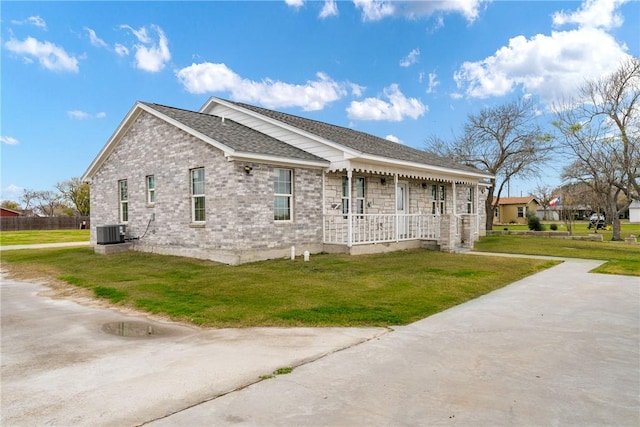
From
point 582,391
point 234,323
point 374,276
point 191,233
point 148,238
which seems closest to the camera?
point 582,391

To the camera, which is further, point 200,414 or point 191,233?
point 191,233

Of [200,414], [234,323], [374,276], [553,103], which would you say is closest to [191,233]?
[374,276]

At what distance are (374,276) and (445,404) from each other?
6.38 m

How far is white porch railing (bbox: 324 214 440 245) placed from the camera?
549 inches

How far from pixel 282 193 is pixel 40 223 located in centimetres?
4388

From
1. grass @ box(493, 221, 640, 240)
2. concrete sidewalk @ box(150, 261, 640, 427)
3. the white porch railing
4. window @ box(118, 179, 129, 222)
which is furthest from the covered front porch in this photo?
grass @ box(493, 221, 640, 240)

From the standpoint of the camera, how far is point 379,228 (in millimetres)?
14898

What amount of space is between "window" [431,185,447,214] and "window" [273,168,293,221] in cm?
841

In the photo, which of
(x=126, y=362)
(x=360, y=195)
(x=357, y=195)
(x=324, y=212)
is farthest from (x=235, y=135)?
(x=126, y=362)

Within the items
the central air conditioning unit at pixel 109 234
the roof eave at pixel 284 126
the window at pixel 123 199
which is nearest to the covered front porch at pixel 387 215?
the roof eave at pixel 284 126

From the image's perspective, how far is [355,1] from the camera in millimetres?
17688

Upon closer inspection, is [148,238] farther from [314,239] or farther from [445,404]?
[445,404]

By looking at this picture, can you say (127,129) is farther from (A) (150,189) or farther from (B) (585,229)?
(B) (585,229)

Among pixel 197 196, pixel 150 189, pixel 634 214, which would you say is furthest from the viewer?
pixel 634 214
